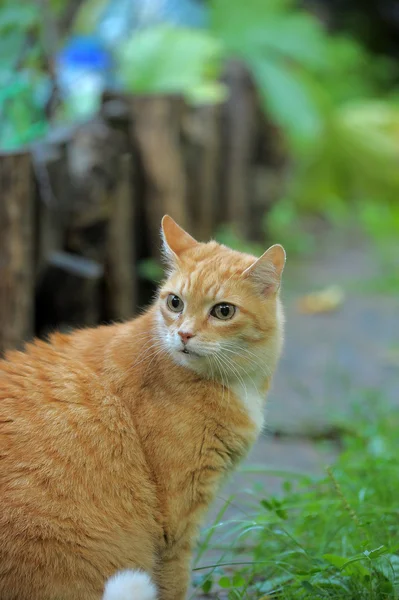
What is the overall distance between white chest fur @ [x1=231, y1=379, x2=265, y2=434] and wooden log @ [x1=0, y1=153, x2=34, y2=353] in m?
1.41

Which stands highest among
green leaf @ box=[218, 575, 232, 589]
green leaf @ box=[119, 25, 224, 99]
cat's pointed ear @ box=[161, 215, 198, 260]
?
green leaf @ box=[119, 25, 224, 99]

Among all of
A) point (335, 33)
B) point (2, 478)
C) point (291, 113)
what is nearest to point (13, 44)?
point (291, 113)

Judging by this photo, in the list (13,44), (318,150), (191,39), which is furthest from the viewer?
(318,150)

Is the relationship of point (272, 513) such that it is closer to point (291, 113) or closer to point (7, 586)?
point (7, 586)

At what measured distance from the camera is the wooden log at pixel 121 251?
4789mm

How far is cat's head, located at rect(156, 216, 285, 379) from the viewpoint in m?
Answer: 2.57

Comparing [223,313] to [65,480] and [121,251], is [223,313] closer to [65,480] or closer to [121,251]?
[65,480]

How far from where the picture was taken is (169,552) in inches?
99.2

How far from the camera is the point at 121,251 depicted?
4.90 m

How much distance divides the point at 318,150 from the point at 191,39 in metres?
3.59

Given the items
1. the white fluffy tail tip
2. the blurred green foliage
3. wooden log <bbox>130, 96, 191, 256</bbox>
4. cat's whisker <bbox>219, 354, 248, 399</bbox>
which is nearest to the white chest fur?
cat's whisker <bbox>219, 354, 248, 399</bbox>

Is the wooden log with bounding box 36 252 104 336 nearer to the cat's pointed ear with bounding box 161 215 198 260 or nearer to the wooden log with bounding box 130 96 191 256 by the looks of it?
the wooden log with bounding box 130 96 191 256

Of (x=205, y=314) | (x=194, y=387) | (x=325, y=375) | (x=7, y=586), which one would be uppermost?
(x=205, y=314)

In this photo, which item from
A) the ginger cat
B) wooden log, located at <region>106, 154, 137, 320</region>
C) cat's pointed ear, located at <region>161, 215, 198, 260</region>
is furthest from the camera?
wooden log, located at <region>106, 154, 137, 320</region>
